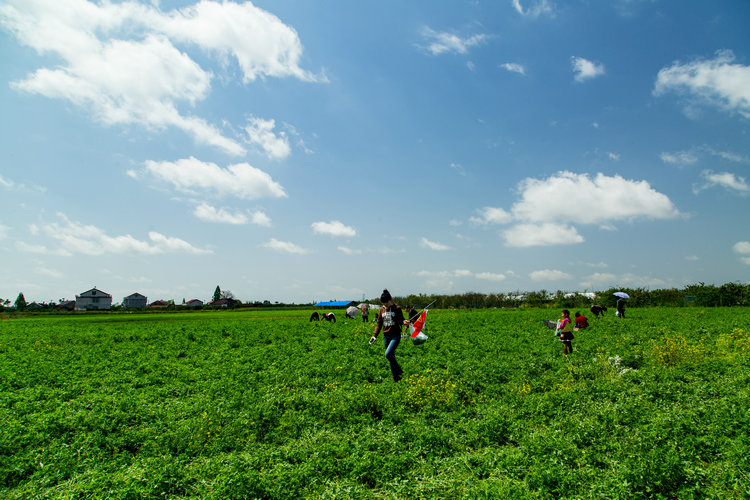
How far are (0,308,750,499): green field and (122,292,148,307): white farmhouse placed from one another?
140m

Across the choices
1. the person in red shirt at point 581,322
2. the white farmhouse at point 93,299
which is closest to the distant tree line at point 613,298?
the person in red shirt at point 581,322

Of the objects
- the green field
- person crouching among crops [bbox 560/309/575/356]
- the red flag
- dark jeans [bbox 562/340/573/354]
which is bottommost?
the green field

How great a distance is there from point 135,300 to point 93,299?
13944 mm

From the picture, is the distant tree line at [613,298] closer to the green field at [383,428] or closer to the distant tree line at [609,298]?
the distant tree line at [609,298]

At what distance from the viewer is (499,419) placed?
27.1 feet

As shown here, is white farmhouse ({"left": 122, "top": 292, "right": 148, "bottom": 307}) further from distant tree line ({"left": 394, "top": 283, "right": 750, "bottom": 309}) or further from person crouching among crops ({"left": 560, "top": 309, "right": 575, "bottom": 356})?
person crouching among crops ({"left": 560, "top": 309, "right": 575, "bottom": 356})

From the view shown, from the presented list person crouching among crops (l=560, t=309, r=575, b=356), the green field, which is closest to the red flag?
the green field

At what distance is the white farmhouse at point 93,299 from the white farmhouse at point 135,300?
388 inches

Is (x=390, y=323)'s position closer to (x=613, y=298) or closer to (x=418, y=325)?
(x=418, y=325)

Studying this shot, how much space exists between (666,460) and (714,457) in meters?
1.07

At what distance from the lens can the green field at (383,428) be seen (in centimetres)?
582

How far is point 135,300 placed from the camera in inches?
5404

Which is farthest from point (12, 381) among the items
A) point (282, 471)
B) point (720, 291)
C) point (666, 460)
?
point (720, 291)

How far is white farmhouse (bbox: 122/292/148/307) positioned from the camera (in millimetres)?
136625
